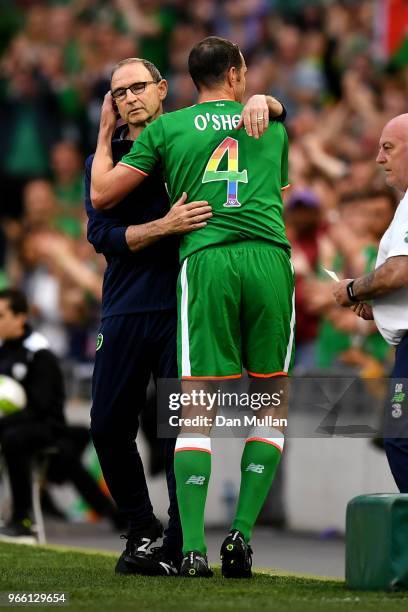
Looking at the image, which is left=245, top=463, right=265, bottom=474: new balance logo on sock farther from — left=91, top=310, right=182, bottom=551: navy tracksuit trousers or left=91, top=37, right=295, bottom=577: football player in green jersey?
left=91, top=310, right=182, bottom=551: navy tracksuit trousers

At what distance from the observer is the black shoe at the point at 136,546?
6.51 metres

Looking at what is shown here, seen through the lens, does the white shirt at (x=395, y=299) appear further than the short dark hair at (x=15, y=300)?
No

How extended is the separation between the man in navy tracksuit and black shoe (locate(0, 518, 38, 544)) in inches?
148

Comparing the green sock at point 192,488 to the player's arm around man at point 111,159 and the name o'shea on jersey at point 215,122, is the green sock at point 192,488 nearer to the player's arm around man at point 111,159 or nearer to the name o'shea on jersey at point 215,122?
the player's arm around man at point 111,159

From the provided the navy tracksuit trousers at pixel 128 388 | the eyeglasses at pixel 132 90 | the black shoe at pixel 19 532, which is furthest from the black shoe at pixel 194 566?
the black shoe at pixel 19 532

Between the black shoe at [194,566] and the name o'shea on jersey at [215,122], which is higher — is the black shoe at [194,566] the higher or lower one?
the lower one

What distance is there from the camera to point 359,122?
13070 millimetres

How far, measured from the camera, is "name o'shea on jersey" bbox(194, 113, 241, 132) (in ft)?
20.5

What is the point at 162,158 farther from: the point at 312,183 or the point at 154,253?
the point at 312,183

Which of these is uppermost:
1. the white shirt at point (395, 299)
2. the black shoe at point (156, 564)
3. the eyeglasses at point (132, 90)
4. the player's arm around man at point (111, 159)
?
the eyeglasses at point (132, 90)

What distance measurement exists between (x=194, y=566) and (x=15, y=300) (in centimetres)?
515

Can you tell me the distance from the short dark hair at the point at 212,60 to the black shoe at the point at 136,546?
199cm

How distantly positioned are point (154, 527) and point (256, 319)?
44.9 inches

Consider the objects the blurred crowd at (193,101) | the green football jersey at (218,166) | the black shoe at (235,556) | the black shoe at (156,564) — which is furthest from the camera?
the blurred crowd at (193,101)
